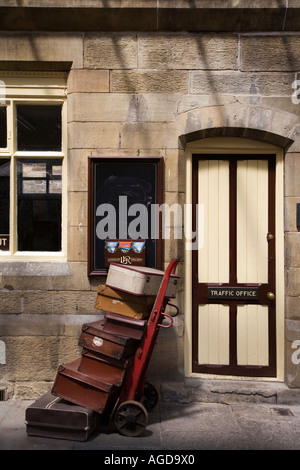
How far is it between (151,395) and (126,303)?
121cm

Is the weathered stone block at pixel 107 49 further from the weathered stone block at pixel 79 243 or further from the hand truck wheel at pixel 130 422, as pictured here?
the hand truck wheel at pixel 130 422

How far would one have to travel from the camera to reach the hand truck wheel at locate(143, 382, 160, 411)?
4.58 metres

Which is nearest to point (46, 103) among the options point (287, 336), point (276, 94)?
point (276, 94)

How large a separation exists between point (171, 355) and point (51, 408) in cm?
155

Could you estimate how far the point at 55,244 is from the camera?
5219 mm

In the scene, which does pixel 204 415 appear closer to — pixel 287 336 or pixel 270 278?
pixel 287 336

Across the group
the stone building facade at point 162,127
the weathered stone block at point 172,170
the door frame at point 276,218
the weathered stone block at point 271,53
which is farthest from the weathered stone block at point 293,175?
the weathered stone block at point 172,170

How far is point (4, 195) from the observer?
17.2 feet

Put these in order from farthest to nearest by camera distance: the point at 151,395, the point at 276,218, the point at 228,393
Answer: the point at 276,218
the point at 228,393
the point at 151,395

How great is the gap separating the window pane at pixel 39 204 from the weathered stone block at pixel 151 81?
1.17 m

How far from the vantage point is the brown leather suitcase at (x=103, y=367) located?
3.97 m

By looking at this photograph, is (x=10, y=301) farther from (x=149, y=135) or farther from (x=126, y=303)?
(x=149, y=135)

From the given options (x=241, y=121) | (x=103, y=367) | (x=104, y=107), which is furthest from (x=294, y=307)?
(x=104, y=107)
